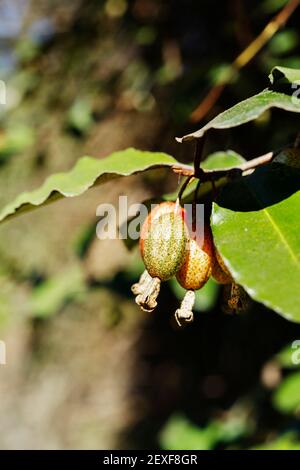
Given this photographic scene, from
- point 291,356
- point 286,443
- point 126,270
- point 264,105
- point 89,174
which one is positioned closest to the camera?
point 264,105

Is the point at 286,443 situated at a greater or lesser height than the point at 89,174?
lesser

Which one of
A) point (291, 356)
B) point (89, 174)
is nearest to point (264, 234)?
point (89, 174)

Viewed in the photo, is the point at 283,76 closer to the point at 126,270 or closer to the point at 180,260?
the point at 180,260

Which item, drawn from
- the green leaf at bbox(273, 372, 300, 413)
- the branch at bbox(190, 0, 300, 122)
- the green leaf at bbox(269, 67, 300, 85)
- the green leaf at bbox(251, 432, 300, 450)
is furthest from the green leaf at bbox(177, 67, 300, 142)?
the green leaf at bbox(273, 372, 300, 413)

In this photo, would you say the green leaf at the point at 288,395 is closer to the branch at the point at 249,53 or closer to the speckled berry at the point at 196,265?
the branch at the point at 249,53

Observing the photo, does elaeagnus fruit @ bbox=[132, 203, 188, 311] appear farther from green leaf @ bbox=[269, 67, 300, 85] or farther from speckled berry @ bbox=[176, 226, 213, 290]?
green leaf @ bbox=[269, 67, 300, 85]

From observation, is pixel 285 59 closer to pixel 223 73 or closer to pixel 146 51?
pixel 223 73
